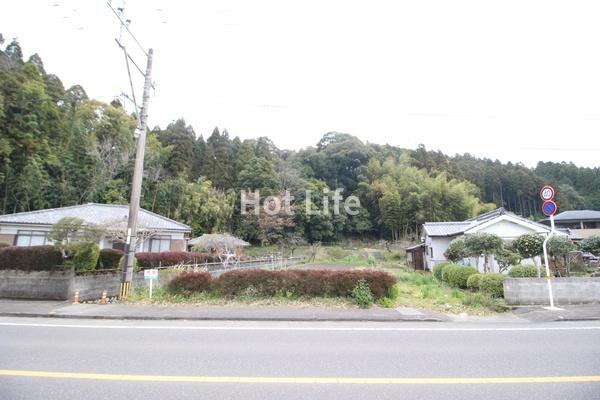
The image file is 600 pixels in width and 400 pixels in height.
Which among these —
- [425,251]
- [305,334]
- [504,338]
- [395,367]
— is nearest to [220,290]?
[305,334]

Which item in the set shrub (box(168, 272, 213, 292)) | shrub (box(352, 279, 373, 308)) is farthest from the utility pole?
shrub (box(352, 279, 373, 308))

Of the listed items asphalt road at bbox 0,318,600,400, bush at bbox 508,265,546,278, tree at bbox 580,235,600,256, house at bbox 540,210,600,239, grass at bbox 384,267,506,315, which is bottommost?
grass at bbox 384,267,506,315

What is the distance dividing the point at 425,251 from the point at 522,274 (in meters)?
15.2

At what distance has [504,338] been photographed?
5.15 meters

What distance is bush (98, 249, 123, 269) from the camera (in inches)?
488

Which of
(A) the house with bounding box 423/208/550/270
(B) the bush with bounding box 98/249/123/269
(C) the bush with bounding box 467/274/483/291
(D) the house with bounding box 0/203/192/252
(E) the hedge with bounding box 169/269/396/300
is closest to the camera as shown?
(E) the hedge with bounding box 169/269/396/300

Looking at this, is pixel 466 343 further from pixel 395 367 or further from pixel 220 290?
pixel 220 290

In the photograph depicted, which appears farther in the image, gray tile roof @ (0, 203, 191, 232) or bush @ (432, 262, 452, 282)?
gray tile roof @ (0, 203, 191, 232)

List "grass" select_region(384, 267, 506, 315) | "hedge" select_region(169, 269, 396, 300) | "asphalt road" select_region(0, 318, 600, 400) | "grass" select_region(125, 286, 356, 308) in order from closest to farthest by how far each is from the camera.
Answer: "asphalt road" select_region(0, 318, 600, 400) → "grass" select_region(384, 267, 506, 315) → "grass" select_region(125, 286, 356, 308) → "hedge" select_region(169, 269, 396, 300)

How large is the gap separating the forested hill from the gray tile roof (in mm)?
5883

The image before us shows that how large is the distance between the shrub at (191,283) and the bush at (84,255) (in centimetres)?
362

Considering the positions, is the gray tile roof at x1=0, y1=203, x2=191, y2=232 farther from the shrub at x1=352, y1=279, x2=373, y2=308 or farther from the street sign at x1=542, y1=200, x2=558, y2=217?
the street sign at x1=542, y1=200, x2=558, y2=217

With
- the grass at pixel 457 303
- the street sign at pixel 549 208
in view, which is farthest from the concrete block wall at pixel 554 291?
the street sign at pixel 549 208

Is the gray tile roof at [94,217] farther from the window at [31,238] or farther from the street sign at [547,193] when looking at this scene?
the street sign at [547,193]
